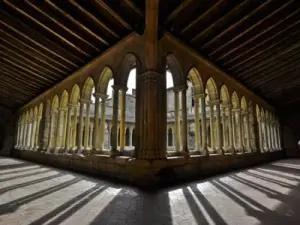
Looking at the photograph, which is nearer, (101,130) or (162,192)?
(162,192)

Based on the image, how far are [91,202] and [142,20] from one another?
3.76m

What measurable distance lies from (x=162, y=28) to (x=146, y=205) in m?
3.60

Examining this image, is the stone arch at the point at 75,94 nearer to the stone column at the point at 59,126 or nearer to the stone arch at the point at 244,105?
the stone column at the point at 59,126

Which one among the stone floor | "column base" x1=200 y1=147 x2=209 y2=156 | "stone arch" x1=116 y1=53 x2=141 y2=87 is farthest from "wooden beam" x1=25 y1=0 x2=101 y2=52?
"column base" x1=200 y1=147 x2=209 y2=156

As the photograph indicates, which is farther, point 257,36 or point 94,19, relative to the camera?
point 257,36

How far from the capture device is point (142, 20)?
163 inches

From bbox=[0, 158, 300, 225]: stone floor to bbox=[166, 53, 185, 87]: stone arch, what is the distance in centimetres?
274

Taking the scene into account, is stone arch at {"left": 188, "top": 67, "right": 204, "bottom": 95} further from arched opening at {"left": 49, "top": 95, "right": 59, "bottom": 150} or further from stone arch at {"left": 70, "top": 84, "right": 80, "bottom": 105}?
arched opening at {"left": 49, "top": 95, "right": 59, "bottom": 150}

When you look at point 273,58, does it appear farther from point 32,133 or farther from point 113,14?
point 32,133

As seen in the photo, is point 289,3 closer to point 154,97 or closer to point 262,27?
point 262,27

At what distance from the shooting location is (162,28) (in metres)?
4.13

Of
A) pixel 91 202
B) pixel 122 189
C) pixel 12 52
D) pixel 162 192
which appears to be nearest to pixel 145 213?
pixel 91 202

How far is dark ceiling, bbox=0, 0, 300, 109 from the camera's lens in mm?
4039

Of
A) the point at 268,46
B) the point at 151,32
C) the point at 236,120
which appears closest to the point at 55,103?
the point at 151,32
